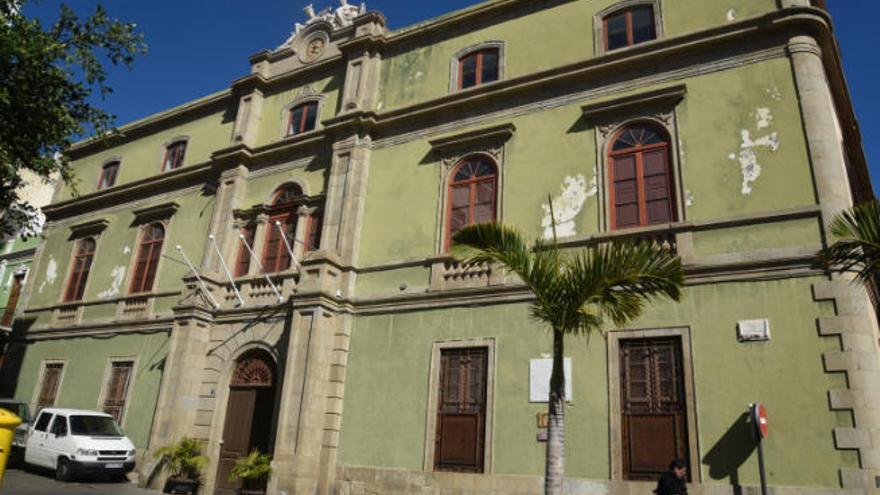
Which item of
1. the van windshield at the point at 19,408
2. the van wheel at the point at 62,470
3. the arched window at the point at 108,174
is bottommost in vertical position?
the van wheel at the point at 62,470

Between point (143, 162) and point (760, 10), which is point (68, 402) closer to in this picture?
point (143, 162)

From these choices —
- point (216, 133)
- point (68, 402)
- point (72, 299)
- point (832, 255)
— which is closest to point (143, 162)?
point (216, 133)

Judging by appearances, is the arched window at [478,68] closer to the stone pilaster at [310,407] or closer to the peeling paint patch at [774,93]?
the peeling paint patch at [774,93]

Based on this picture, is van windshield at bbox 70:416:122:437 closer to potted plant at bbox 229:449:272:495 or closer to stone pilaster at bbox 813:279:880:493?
potted plant at bbox 229:449:272:495

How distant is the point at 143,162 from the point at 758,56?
63.2 feet

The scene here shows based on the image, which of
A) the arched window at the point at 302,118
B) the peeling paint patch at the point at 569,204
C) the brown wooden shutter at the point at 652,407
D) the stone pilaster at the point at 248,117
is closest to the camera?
the brown wooden shutter at the point at 652,407

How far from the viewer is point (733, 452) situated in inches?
386

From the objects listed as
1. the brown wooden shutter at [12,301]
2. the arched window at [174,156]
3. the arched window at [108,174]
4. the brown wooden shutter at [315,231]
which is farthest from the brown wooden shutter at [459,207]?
the brown wooden shutter at [12,301]

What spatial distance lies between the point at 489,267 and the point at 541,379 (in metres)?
2.66

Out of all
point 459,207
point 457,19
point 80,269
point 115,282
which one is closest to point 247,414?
point 459,207

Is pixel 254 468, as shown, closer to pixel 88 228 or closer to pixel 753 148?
pixel 753 148

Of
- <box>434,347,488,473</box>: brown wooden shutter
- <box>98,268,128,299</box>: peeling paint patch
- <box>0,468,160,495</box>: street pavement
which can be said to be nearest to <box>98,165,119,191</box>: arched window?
<box>98,268,128,299</box>: peeling paint patch

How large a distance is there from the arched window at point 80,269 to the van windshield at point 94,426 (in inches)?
245

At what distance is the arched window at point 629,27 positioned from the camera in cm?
1399
